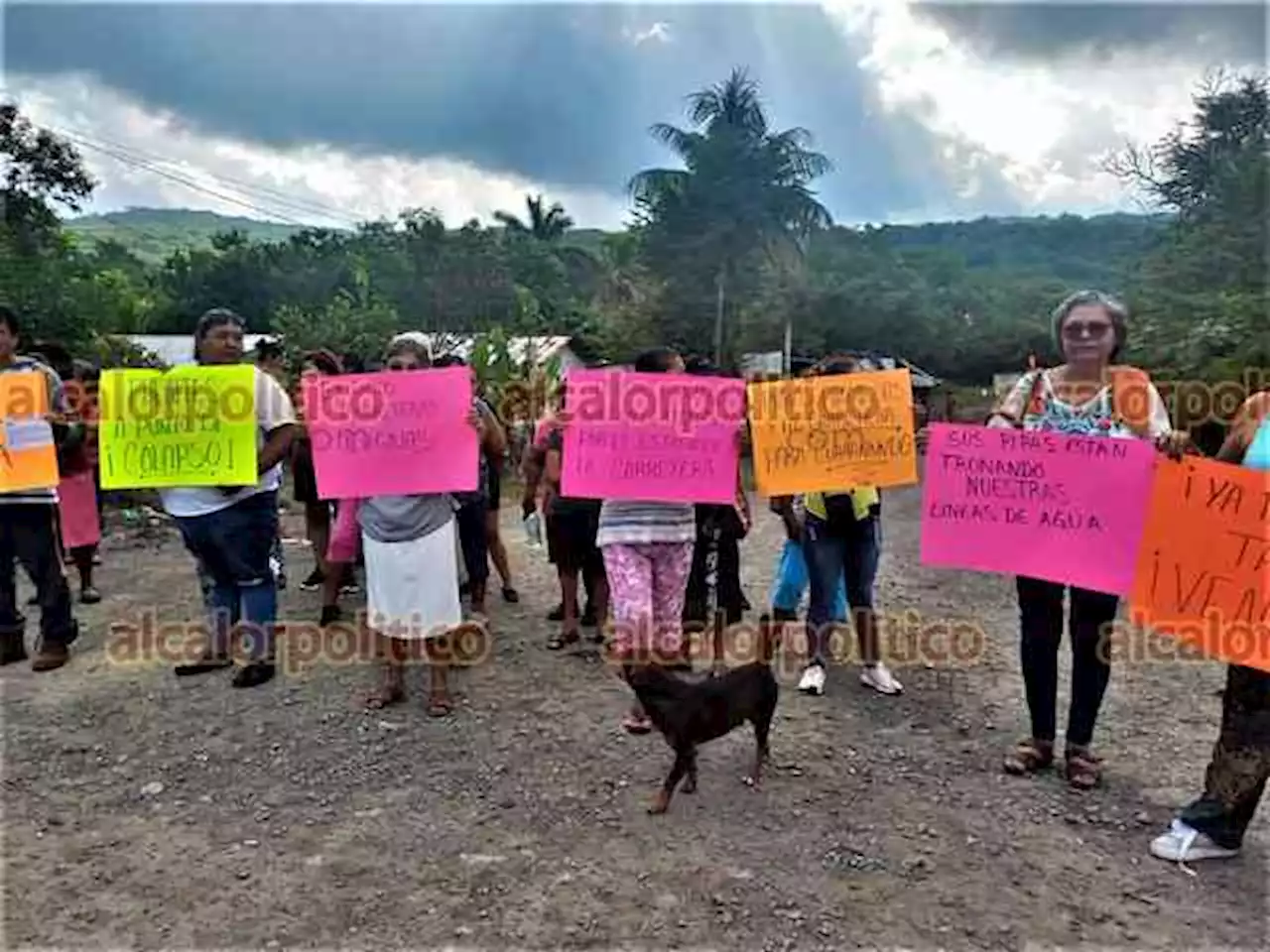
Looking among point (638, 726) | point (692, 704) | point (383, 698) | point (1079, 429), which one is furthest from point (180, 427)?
point (1079, 429)

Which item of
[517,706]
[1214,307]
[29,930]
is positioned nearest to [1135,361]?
[1214,307]

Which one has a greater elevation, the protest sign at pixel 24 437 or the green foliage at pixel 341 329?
the green foliage at pixel 341 329

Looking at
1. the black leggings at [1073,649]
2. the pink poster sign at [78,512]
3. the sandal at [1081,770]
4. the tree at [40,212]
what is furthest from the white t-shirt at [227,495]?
the tree at [40,212]

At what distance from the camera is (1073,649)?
3.81m

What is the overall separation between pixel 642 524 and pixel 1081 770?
198 cm

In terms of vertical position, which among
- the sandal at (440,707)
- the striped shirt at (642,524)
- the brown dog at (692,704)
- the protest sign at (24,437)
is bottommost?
the sandal at (440,707)

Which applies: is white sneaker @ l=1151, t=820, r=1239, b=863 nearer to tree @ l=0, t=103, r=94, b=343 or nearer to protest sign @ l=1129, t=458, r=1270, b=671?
protest sign @ l=1129, t=458, r=1270, b=671

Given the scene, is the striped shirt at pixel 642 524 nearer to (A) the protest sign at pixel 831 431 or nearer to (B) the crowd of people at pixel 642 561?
(B) the crowd of people at pixel 642 561

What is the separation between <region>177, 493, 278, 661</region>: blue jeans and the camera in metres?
4.87

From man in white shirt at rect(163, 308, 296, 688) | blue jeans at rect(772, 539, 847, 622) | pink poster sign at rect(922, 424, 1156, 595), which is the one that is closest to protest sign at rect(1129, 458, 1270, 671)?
pink poster sign at rect(922, 424, 1156, 595)

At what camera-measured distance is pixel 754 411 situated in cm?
431

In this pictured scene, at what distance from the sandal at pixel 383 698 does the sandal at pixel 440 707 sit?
202 millimetres

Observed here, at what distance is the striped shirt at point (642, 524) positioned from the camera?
13.8ft

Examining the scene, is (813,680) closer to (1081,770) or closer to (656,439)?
(1081,770)
